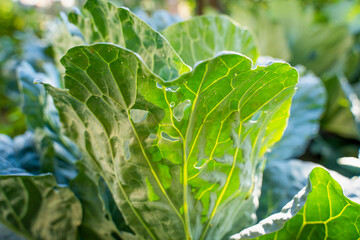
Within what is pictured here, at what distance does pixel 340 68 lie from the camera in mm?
1426

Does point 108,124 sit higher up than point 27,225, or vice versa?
point 108,124

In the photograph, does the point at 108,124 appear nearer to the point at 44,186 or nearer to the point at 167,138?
the point at 167,138

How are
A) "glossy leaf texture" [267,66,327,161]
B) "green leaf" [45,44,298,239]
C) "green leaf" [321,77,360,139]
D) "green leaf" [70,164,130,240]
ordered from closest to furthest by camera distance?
"green leaf" [45,44,298,239] → "green leaf" [70,164,130,240] → "glossy leaf texture" [267,66,327,161] → "green leaf" [321,77,360,139]

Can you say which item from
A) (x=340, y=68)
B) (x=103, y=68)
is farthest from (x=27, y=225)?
(x=340, y=68)

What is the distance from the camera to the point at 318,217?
0.48 meters

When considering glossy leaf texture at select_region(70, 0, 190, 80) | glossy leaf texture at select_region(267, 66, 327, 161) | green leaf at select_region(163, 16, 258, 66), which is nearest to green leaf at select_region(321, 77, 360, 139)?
glossy leaf texture at select_region(267, 66, 327, 161)

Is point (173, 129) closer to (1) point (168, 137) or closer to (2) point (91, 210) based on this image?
(1) point (168, 137)

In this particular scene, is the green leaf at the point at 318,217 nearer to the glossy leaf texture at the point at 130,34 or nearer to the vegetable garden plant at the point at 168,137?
the vegetable garden plant at the point at 168,137

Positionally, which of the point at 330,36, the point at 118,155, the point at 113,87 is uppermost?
the point at 113,87

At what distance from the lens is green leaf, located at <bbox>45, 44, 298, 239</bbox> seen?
39cm

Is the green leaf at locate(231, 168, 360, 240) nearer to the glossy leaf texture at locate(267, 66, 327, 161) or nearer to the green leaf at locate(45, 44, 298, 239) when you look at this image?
the green leaf at locate(45, 44, 298, 239)

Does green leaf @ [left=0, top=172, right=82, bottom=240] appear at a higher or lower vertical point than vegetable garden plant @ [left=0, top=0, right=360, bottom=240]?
lower

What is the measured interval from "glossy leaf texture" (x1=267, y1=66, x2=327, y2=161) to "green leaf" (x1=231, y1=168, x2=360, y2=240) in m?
0.33

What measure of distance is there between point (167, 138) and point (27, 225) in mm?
381
